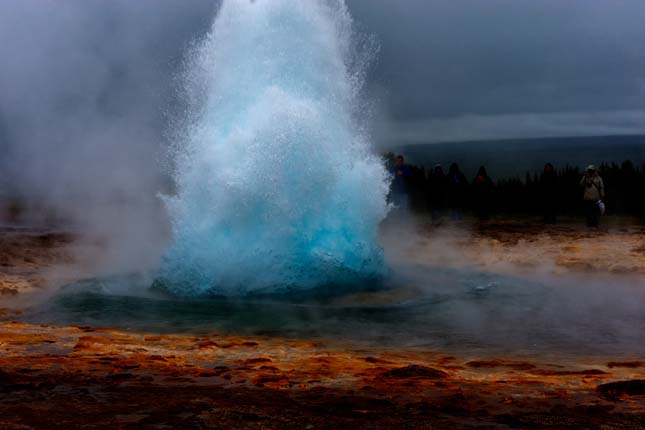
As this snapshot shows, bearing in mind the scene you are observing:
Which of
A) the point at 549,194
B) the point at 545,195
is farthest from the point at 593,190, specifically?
the point at 545,195

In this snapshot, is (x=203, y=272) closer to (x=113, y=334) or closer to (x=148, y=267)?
(x=148, y=267)

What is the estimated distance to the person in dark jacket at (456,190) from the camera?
12.9 metres

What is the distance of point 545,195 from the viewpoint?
43.4ft

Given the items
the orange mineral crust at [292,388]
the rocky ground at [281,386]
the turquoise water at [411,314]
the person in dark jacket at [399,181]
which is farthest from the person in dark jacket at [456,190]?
the orange mineral crust at [292,388]

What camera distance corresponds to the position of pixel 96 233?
11898 mm

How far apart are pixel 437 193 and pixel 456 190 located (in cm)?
64

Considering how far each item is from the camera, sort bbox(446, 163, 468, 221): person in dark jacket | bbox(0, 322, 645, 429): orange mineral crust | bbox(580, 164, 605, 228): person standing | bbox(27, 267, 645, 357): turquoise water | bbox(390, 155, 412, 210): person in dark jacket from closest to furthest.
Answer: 1. bbox(0, 322, 645, 429): orange mineral crust
2. bbox(27, 267, 645, 357): turquoise water
3. bbox(580, 164, 605, 228): person standing
4. bbox(390, 155, 412, 210): person in dark jacket
5. bbox(446, 163, 468, 221): person in dark jacket

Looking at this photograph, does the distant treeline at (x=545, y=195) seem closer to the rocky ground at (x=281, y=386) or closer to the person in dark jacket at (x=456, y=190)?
the person in dark jacket at (x=456, y=190)

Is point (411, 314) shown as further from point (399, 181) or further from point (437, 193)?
point (437, 193)

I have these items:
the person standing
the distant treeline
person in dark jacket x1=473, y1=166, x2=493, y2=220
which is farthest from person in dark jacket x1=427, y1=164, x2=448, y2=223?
the person standing

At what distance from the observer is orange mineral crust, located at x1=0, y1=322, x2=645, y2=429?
3.24 m

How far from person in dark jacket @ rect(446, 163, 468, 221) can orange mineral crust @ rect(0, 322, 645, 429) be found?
803 cm

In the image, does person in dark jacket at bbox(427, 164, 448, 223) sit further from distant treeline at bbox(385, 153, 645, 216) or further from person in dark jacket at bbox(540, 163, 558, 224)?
person in dark jacket at bbox(540, 163, 558, 224)

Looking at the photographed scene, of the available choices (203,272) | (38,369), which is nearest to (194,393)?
(38,369)
